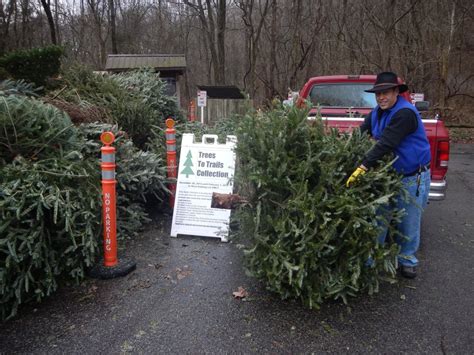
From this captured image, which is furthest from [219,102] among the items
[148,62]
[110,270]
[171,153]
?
[110,270]

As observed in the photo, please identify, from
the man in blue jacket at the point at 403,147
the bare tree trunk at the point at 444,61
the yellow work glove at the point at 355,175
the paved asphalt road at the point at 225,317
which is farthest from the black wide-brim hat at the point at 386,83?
the bare tree trunk at the point at 444,61

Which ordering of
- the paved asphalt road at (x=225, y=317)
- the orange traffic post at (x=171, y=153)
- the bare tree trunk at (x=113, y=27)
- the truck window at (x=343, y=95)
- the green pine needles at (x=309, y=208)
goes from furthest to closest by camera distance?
the bare tree trunk at (x=113, y=27) → the truck window at (x=343, y=95) → the orange traffic post at (x=171, y=153) → the green pine needles at (x=309, y=208) → the paved asphalt road at (x=225, y=317)

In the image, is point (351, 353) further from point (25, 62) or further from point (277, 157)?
point (25, 62)

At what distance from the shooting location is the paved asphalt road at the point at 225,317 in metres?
2.94

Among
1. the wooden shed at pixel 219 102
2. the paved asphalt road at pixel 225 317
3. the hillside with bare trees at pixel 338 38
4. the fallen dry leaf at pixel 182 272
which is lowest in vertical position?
the paved asphalt road at pixel 225 317

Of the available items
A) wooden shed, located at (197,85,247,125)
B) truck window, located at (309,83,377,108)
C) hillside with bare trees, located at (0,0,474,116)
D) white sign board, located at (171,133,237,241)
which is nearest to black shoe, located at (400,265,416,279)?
white sign board, located at (171,133,237,241)

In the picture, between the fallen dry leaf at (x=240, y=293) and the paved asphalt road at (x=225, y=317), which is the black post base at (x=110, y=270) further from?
the fallen dry leaf at (x=240, y=293)

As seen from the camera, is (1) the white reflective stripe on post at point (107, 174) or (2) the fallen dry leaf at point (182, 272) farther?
(2) the fallen dry leaf at point (182, 272)

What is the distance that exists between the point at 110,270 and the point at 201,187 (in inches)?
64.2

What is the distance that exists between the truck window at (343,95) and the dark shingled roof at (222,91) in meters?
8.47

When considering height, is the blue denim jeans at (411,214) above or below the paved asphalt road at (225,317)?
above

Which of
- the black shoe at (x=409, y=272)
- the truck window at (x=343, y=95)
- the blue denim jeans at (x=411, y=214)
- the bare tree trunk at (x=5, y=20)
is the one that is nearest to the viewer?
the blue denim jeans at (x=411, y=214)

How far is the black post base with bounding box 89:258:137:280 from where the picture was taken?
12.9 feet

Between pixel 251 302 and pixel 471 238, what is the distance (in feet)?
10.9
